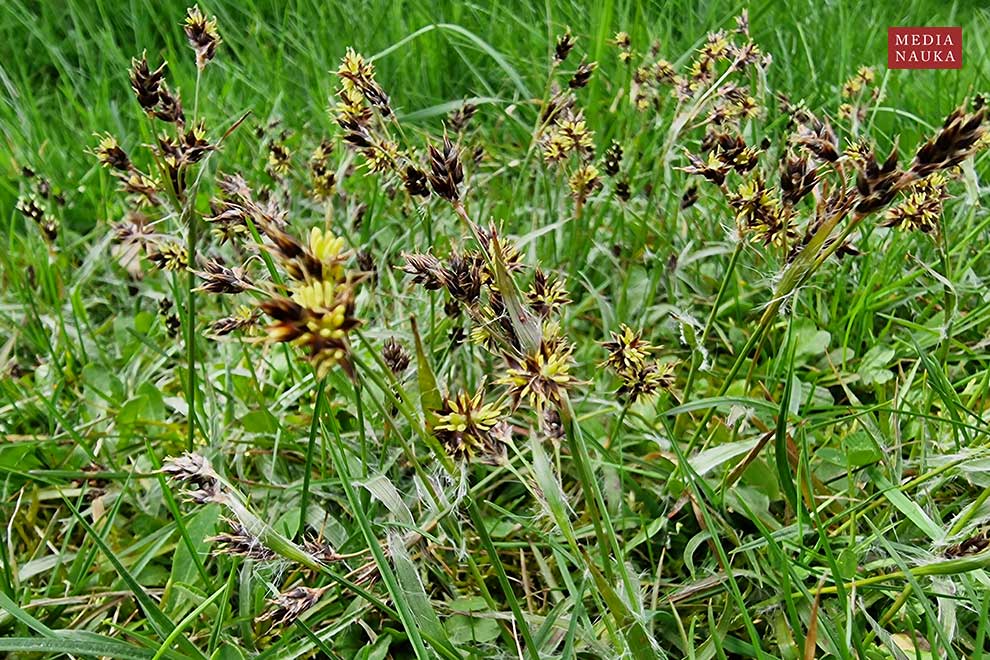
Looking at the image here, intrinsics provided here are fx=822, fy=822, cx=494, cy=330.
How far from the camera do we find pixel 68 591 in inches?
48.4

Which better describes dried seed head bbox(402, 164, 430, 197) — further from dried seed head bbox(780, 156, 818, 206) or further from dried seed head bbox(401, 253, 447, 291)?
dried seed head bbox(780, 156, 818, 206)

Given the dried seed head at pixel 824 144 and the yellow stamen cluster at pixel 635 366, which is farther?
the yellow stamen cluster at pixel 635 366

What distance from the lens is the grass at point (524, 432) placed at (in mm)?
956

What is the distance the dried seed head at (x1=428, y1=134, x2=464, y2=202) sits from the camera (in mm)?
823

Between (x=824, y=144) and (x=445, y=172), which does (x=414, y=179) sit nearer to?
(x=445, y=172)

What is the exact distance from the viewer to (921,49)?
2822 millimetres

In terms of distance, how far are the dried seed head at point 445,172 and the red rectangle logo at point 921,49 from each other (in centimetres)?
231

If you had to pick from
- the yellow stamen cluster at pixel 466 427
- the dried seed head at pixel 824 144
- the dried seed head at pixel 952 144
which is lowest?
the yellow stamen cluster at pixel 466 427

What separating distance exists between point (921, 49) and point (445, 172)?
2.63 m

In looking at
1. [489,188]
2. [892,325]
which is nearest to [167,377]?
[489,188]

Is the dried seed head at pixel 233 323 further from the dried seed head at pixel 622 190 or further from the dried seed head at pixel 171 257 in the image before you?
the dried seed head at pixel 622 190

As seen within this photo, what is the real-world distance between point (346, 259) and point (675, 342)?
3.91ft

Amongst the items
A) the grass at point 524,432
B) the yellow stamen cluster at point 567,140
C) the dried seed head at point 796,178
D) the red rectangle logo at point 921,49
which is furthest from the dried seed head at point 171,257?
the red rectangle logo at point 921,49

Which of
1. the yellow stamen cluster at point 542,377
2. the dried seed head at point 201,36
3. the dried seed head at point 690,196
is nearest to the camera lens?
the yellow stamen cluster at point 542,377
